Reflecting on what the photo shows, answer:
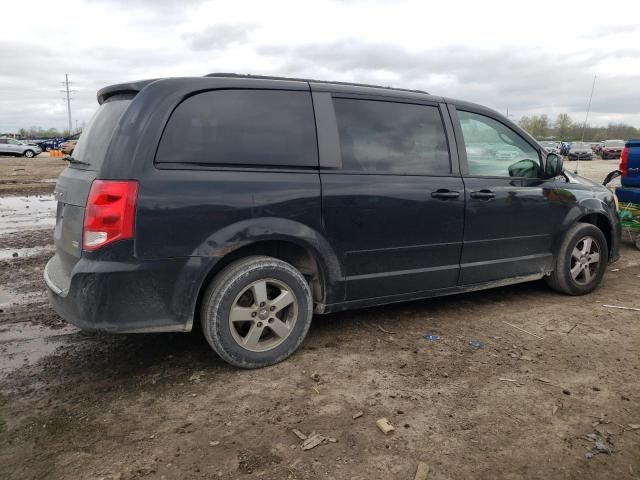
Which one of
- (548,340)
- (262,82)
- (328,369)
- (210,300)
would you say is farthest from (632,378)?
(262,82)

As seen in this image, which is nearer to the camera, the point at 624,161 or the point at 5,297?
the point at 5,297

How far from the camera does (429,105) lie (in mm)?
4191

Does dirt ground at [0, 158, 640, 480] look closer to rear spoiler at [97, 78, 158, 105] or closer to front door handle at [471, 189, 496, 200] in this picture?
front door handle at [471, 189, 496, 200]

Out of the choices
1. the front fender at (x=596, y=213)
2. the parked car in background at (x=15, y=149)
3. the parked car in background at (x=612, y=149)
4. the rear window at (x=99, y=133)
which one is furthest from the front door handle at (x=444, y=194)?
the parked car in background at (x=612, y=149)

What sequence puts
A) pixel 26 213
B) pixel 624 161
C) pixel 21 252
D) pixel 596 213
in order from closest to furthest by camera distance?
pixel 596 213 → pixel 21 252 → pixel 624 161 → pixel 26 213

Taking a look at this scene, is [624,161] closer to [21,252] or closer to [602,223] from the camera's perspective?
[602,223]

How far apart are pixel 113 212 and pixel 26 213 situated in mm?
8921

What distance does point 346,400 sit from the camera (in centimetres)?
305

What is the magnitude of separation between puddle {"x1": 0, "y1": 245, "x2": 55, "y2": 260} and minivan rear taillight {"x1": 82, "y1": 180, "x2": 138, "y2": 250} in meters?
4.43

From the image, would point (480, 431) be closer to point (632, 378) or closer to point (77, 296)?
point (632, 378)

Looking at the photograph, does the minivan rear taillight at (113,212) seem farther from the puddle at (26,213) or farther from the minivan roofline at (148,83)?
the puddle at (26,213)

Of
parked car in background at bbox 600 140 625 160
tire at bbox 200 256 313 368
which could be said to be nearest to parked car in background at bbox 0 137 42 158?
tire at bbox 200 256 313 368

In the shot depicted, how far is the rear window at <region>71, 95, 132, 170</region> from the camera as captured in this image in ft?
10.6

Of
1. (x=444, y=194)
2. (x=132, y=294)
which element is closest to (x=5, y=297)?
(x=132, y=294)
